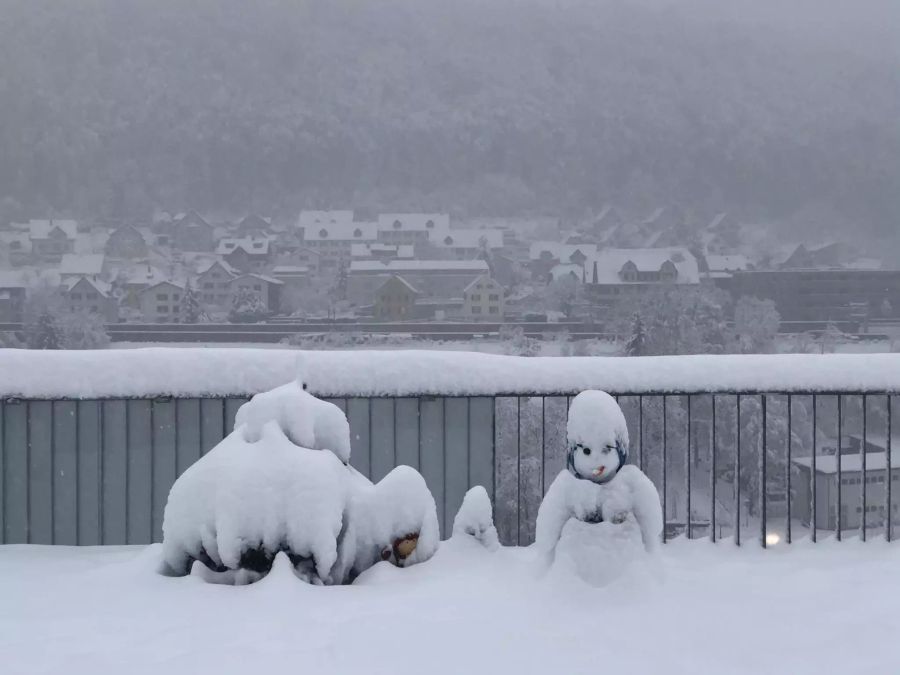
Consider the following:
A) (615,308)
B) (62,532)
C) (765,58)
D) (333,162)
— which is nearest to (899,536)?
(62,532)

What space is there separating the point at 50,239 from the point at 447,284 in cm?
3211

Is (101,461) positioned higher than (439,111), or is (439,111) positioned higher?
(439,111)

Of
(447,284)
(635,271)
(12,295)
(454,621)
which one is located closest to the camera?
(454,621)

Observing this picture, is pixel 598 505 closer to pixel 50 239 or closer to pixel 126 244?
pixel 126 244

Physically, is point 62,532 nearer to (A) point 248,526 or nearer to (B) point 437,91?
(A) point 248,526

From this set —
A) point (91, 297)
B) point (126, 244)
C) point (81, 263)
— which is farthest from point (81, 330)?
point (126, 244)

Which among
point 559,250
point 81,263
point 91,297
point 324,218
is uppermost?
point 324,218

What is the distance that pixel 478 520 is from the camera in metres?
4.54

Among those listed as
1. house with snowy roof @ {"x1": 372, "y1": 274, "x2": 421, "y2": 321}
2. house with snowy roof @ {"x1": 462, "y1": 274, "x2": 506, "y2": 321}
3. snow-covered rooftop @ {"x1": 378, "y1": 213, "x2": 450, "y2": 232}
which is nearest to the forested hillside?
snow-covered rooftop @ {"x1": 378, "y1": 213, "x2": 450, "y2": 232}

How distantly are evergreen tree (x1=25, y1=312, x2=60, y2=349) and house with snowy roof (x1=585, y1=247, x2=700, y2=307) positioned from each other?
3932 cm

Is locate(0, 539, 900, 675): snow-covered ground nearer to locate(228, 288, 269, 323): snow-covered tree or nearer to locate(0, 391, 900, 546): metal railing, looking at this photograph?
locate(0, 391, 900, 546): metal railing

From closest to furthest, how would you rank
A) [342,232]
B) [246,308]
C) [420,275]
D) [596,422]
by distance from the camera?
[596,422] → [246,308] → [420,275] → [342,232]

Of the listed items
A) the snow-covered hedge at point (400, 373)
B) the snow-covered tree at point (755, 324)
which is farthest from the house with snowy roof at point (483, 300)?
the snow-covered hedge at point (400, 373)

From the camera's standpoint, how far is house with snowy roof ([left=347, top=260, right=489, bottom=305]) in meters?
65.4
